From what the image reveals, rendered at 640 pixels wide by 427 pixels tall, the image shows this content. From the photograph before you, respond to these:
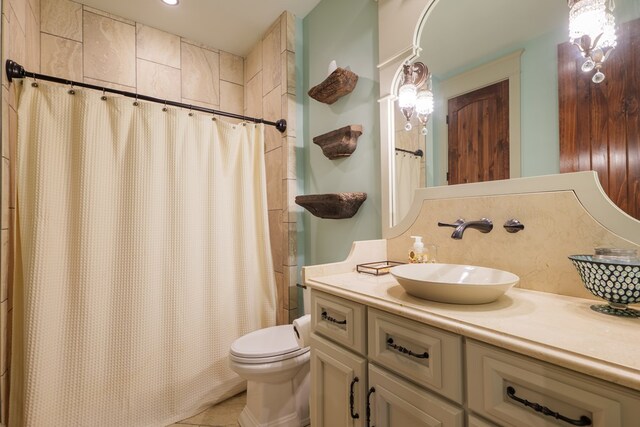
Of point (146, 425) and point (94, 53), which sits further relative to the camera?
point (94, 53)

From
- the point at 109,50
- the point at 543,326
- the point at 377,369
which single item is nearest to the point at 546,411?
the point at 543,326

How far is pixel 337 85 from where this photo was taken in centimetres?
165

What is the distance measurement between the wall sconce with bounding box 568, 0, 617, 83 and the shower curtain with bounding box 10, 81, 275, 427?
1692mm

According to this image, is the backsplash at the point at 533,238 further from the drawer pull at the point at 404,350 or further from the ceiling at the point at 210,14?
the ceiling at the point at 210,14

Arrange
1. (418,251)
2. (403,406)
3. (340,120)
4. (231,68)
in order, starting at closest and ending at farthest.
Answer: (403,406) < (418,251) < (340,120) < (231,68)

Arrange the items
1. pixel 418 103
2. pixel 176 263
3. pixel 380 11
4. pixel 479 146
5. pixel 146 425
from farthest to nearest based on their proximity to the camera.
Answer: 1. pixel 176 263
2. pixel 146 425
3. pixel 380 11
4. pixel 418 103
5. pixel 479 146

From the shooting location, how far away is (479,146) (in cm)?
111

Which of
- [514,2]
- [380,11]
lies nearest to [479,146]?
[514,2]

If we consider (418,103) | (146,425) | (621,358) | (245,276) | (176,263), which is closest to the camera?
(621,358)

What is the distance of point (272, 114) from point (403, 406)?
203 centimetres

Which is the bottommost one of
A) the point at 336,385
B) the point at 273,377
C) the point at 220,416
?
the point at 220,416

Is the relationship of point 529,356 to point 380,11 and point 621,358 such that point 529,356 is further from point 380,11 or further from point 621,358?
point 380,11

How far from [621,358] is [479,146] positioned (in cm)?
82

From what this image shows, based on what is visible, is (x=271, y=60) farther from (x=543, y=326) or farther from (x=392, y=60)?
(x=543, y=326)
